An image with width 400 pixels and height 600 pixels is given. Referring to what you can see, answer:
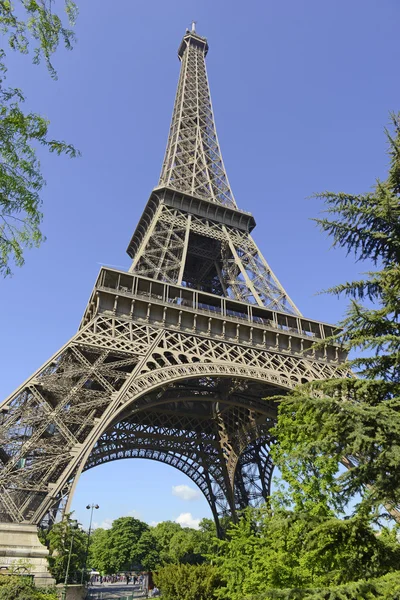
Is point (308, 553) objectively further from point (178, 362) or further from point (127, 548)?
point (127, 548)

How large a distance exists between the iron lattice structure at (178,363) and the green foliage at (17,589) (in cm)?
277

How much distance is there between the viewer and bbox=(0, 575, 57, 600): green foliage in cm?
1102

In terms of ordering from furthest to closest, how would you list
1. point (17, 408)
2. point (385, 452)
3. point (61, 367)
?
point (61, 367) < point (17, 408) < point (385, 452)

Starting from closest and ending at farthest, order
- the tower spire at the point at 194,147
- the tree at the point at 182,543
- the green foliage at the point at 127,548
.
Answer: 1. the tower spire at the point at 194,147
2. the tree at the point at 182,543
3. the green foliage at the point at 127,548

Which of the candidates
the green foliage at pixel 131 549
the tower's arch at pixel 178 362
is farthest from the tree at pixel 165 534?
the tower's arch at pixel 178 362

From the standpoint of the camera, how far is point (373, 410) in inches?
269

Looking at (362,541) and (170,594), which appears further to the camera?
(170,594)

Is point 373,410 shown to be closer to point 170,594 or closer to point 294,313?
point 170,594

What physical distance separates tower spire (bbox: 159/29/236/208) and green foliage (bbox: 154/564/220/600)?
85.3 feet

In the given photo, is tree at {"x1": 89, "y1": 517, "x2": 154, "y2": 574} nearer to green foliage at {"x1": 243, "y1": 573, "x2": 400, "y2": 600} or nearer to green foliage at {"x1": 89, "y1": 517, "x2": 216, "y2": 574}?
green foliage at {"x1": 89, "y1": 517, "x2": 216, "y2": 574}

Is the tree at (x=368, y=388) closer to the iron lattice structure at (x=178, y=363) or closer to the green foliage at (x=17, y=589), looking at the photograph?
the iron lattice structure at (x=178, y=363)

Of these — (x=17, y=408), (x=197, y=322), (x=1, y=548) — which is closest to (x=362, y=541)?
(x=1, y=548)

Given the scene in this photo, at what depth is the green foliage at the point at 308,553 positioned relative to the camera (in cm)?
670

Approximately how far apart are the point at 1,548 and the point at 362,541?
38.8ft
